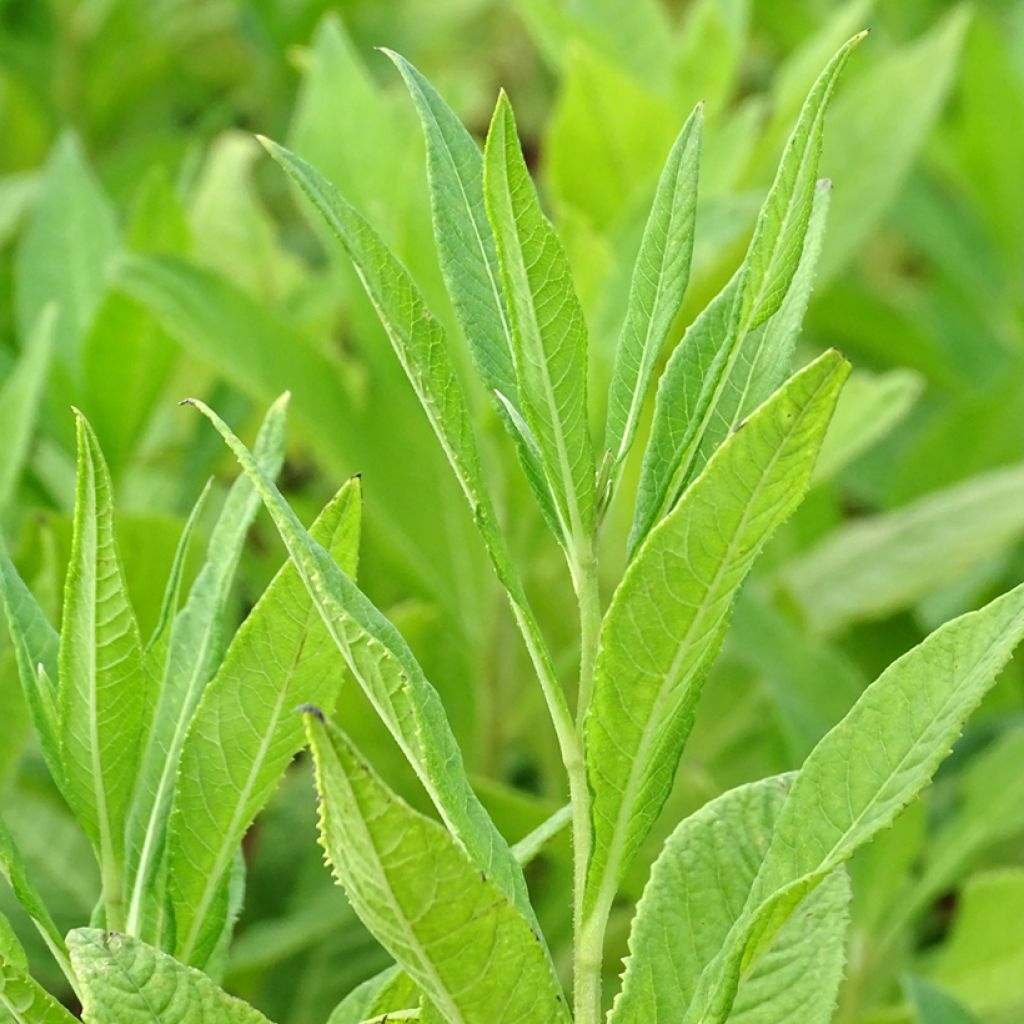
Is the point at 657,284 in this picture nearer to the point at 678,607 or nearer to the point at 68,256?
the point at 678,607

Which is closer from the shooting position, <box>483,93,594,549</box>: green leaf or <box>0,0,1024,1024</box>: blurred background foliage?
<box>483,93,594,549</box>: green leaf

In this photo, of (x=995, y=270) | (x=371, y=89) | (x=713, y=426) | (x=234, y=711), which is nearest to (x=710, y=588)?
(x=713, y=426)

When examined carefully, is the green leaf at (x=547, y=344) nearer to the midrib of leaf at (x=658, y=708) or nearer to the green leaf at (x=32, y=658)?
the midrib of leaf at (x=658, y=708)

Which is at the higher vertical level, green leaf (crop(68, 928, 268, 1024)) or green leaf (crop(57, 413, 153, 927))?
green leaf (crop(57, 413, 153, 927))

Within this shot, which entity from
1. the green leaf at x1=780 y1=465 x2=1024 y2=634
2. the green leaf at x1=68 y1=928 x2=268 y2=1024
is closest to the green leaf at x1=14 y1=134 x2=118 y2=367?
the green leaf at x1=780 y1=465 x2=1024 y2=634

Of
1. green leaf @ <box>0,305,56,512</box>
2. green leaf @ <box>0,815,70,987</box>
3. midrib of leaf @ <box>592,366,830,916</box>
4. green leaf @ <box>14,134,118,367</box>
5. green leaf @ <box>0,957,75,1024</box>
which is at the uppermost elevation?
green leaf @ <box>14,134,118,367</box>

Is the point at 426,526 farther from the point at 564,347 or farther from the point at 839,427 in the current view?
the point at 564,347

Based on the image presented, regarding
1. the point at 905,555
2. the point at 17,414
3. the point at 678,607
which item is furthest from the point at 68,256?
the point at 678,607

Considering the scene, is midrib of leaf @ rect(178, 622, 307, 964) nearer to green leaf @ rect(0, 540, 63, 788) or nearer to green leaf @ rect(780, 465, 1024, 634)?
green leaf @ rect(0, 540, 63, 788)
